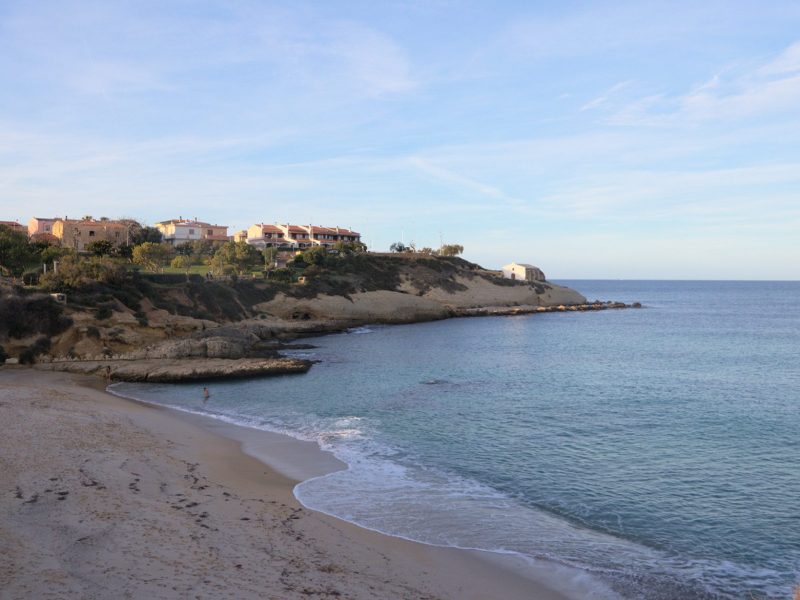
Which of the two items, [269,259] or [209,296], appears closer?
[209,296]

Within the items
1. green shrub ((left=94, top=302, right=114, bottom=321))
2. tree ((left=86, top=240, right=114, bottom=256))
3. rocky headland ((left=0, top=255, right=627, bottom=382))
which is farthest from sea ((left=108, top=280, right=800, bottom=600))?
tree ((left=86, top=240, right=114, bottom=256))

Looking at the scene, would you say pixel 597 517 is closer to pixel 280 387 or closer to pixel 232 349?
pixel 280 387

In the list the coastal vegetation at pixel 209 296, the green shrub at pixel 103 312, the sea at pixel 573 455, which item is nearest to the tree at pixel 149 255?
the coastal vegetation at pixel 209 296

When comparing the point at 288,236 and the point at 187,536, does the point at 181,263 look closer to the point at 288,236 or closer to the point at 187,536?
the point at 288,236

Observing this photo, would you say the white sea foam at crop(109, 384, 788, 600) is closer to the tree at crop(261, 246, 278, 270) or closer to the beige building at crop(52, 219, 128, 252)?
the beige building at crop(52, 219, 128, 252)

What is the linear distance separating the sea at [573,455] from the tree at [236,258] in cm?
4148

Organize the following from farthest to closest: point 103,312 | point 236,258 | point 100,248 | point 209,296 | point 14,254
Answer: point 236,258
point 100,248
point 209,296
point 14,254
point 103,312

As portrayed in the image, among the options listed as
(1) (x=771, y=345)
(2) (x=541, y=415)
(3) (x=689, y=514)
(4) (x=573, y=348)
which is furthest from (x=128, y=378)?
(1) (x=771, y=345)

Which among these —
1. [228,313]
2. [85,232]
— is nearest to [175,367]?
[228,313]

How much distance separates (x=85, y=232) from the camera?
84812mm

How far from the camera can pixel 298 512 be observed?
15.8m

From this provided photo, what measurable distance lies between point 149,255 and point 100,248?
6.80 metres

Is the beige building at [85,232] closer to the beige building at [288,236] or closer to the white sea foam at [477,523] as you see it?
the beige building at [288,236]

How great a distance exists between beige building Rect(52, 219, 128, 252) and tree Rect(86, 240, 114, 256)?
501cm
